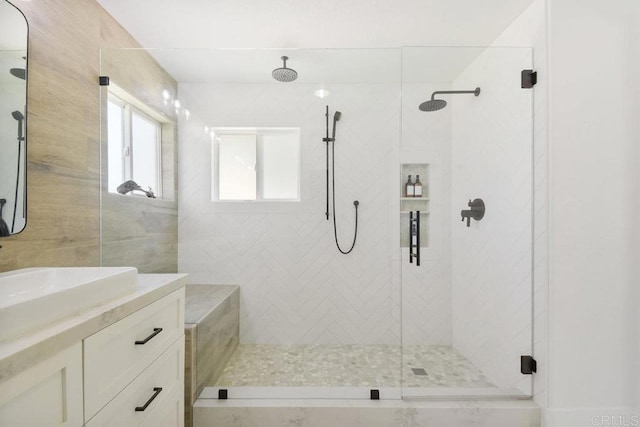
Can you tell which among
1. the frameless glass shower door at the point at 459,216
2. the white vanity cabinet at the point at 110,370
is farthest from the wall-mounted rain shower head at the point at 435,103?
the white vanity cabinet at the point at 110,370

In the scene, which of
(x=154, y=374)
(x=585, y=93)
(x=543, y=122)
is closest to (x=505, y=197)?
(x=543, y=122)

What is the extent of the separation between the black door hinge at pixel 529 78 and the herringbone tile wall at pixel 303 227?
2.43ft

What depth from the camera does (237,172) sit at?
212cm

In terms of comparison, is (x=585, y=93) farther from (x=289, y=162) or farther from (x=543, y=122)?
(x=289, y=162)

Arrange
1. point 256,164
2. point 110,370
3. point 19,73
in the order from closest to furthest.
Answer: point 110,370
point 19,73
point 256,164

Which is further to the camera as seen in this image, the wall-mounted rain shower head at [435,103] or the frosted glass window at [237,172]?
the frosted glass window at [237,172]

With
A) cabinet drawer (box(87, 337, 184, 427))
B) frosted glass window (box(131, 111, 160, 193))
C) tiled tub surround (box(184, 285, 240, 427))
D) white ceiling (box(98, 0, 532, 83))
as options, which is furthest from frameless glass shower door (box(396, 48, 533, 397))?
frosted glass window (box(131, 111, 160, 193))

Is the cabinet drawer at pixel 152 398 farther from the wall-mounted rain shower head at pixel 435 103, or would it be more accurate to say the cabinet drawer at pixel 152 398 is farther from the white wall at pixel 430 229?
the wall-mounted rain shower head at pixel 435 103

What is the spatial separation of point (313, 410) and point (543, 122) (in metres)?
2.02

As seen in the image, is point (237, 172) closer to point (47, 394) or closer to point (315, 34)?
point (315, 34)

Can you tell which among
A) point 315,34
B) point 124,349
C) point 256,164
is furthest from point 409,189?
point 124,349

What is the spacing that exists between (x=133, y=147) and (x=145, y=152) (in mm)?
80

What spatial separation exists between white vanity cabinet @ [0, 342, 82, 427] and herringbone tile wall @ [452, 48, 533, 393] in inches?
74.6

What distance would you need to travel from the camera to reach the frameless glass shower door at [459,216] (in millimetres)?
1806
